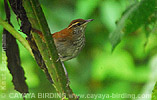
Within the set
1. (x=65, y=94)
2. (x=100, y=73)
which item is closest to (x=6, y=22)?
(x=65, y=94)

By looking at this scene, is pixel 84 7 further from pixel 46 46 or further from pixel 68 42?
pixel 46 46

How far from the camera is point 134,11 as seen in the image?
0.63m

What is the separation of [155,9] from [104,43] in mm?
1577

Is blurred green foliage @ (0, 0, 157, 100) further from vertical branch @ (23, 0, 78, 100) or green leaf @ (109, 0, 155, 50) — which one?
green leaf @ (109, 0, 155, 50)

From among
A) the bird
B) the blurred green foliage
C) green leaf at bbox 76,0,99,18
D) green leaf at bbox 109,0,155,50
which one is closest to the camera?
green leaf at bbox 109,0,155,50

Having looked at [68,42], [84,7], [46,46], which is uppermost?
[84,7]

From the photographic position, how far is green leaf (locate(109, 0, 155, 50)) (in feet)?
2.02

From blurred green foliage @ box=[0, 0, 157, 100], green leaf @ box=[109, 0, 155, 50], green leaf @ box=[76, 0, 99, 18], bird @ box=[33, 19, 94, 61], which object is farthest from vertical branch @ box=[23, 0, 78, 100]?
blurred green foliage @ box=[0, 0, 157, 100]

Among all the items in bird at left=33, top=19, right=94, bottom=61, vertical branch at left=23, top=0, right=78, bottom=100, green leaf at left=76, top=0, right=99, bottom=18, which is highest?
green leaf at left=76, top=0, right=99, bottom=18

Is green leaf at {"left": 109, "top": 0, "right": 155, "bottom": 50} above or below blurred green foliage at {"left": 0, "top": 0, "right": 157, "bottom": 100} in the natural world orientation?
below

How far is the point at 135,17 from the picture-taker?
0.63 metres

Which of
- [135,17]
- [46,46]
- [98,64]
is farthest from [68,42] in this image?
[98,64]

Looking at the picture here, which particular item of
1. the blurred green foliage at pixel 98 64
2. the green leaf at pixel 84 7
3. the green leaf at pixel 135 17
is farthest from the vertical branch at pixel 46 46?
the blurred green foliage at pixel 98 64

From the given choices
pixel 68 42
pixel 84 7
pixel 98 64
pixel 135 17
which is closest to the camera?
pixel 135 17
